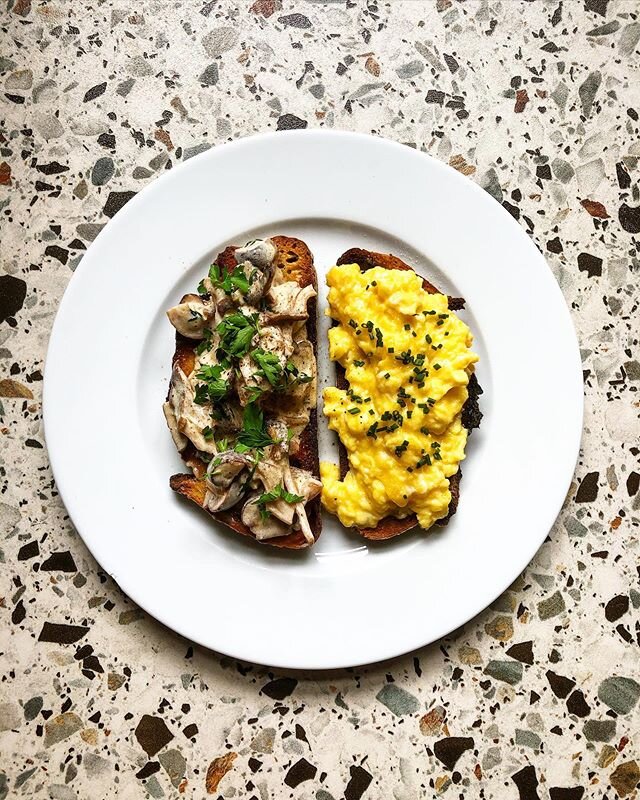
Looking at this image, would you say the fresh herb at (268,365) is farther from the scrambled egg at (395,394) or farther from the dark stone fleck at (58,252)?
the dark stone fleck at (58,252)

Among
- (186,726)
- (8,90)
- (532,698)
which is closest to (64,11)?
(8,90)

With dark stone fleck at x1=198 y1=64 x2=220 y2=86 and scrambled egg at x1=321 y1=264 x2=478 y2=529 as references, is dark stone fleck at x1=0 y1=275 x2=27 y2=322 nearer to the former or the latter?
dark stone fleck at x1=198 y1=64 x2=220 y2=86

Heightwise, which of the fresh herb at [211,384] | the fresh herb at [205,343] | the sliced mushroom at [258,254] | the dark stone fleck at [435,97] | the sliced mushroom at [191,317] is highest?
the dark stone fleck at [435,97]

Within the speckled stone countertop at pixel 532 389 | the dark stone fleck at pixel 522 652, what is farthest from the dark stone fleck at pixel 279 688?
the dark stone fleck at pixel 522 652

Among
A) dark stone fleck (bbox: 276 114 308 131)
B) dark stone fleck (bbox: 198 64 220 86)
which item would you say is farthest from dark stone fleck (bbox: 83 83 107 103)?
dark stone fleck (bbox: 276 114 308 131)

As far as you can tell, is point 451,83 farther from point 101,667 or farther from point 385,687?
point 101,667

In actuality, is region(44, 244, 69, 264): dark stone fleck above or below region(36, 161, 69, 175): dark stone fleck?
below
